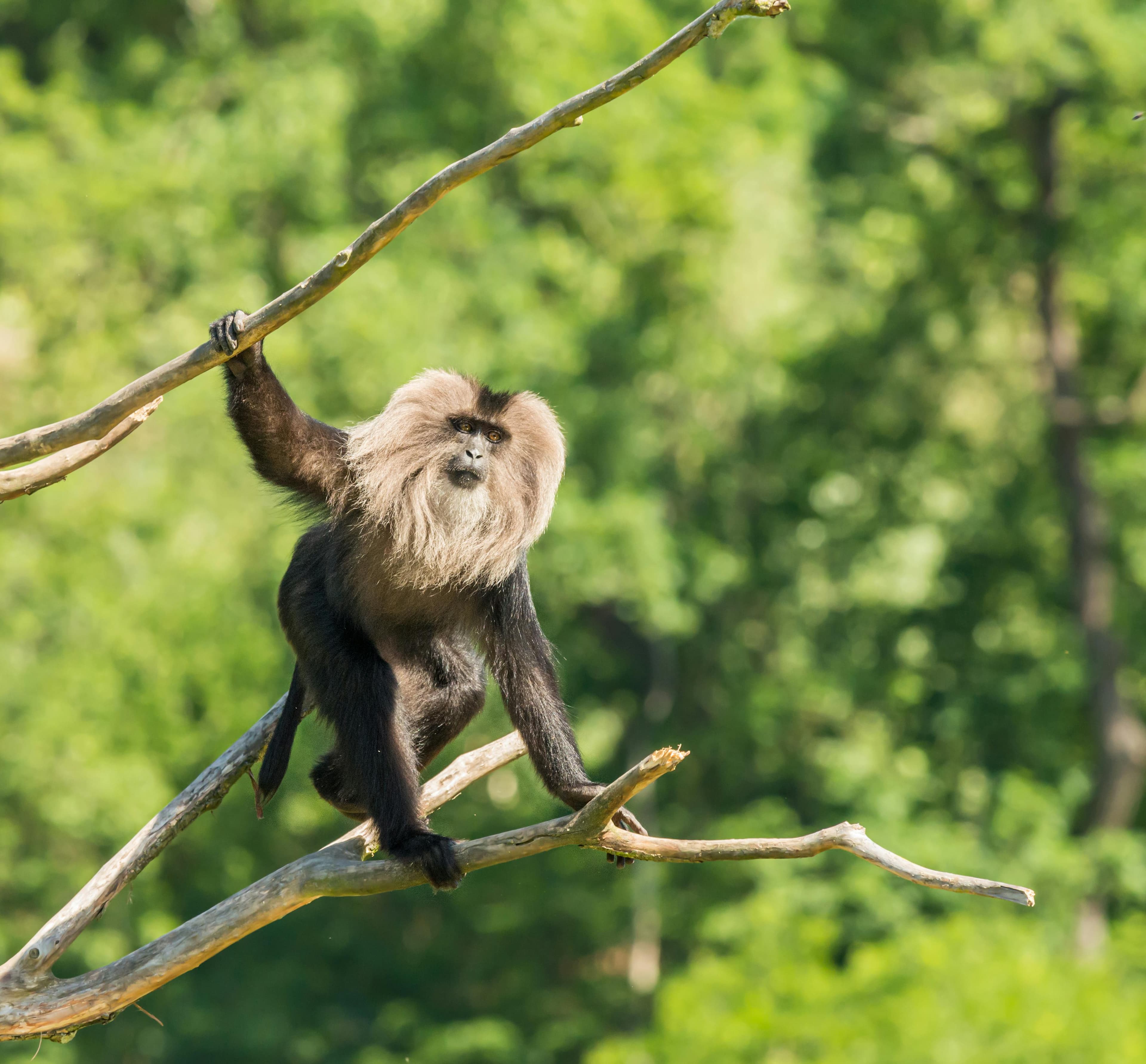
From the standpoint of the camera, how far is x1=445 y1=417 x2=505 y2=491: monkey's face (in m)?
6.32

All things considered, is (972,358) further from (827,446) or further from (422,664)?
(422,664)

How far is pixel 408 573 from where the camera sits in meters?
6.45

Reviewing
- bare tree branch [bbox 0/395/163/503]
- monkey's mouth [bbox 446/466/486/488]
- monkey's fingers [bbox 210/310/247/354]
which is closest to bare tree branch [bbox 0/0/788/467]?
monkey's fingers [bbox 210/310/247/354]

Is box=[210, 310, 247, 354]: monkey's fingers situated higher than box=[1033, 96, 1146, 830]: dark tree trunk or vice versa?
box=[210, 310, 247, 354]: monkey's fingers

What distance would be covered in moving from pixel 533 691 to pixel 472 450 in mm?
1077

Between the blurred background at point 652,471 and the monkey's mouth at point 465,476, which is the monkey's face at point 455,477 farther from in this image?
the blurred background at point 652,471

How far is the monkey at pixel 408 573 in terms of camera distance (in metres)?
6.25

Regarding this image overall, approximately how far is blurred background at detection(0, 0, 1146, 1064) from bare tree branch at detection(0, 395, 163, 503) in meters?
13.7

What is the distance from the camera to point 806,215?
24.2 metres

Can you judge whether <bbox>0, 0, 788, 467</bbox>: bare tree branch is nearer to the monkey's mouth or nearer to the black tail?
the monkey's mouth

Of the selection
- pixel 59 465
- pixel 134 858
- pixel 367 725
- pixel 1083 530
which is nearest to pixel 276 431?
pixel 59 465

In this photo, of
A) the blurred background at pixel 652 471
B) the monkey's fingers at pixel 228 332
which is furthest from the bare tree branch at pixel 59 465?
the blurred background at pixel 652 471

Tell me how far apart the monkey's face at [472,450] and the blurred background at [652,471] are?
1308 centimetres

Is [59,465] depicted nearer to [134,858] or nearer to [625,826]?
[134,858]
